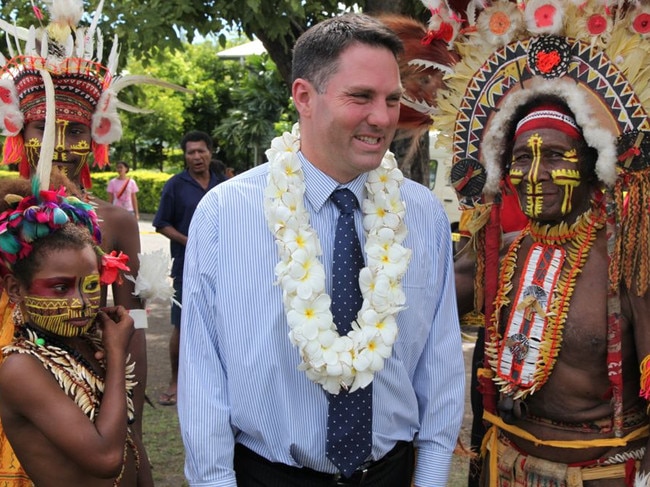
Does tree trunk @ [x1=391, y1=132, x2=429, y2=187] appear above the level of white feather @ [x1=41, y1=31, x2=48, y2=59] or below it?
below

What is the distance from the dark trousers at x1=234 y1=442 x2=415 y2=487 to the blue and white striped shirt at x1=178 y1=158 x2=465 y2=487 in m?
0.03

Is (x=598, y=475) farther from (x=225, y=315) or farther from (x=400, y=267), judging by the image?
(x=225, y=315)

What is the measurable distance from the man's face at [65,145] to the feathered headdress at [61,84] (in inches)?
1.5

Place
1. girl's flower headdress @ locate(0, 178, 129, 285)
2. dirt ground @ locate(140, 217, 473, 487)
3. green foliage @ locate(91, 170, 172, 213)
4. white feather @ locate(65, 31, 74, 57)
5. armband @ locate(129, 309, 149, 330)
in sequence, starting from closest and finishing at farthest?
girl's flower headdress @ locate(0, 178, 129, 285) < armband @ locate(129, 309, 149, 330) < white feather @ locate(65, 31, 74, 57) < dirt ground @ locate(140, 217, 473, 487) < green foliage @ locate(91, 170, 172, 213)

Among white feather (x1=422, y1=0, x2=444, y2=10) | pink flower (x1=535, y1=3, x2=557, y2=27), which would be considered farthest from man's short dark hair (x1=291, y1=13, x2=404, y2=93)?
white feather (x1=422, y1=0, x2=444, y2=10)

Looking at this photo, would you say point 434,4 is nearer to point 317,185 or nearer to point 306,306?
point 317,185

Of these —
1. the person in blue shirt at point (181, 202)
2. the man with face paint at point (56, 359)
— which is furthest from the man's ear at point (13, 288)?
the person in blue shirt at point (181, 202)

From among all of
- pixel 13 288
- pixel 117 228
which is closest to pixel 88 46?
pixel 117 228

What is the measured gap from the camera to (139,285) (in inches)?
137

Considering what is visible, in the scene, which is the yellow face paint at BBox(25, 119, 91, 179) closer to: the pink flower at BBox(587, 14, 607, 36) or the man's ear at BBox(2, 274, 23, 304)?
the man's ear at BBox(2, 274, 23, 304)

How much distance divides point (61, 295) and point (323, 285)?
91 cm

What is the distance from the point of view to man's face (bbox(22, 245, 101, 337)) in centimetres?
262

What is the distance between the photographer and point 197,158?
7.38 meters

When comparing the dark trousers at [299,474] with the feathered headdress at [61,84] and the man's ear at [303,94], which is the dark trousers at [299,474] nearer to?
the man's ear at [303,94]
